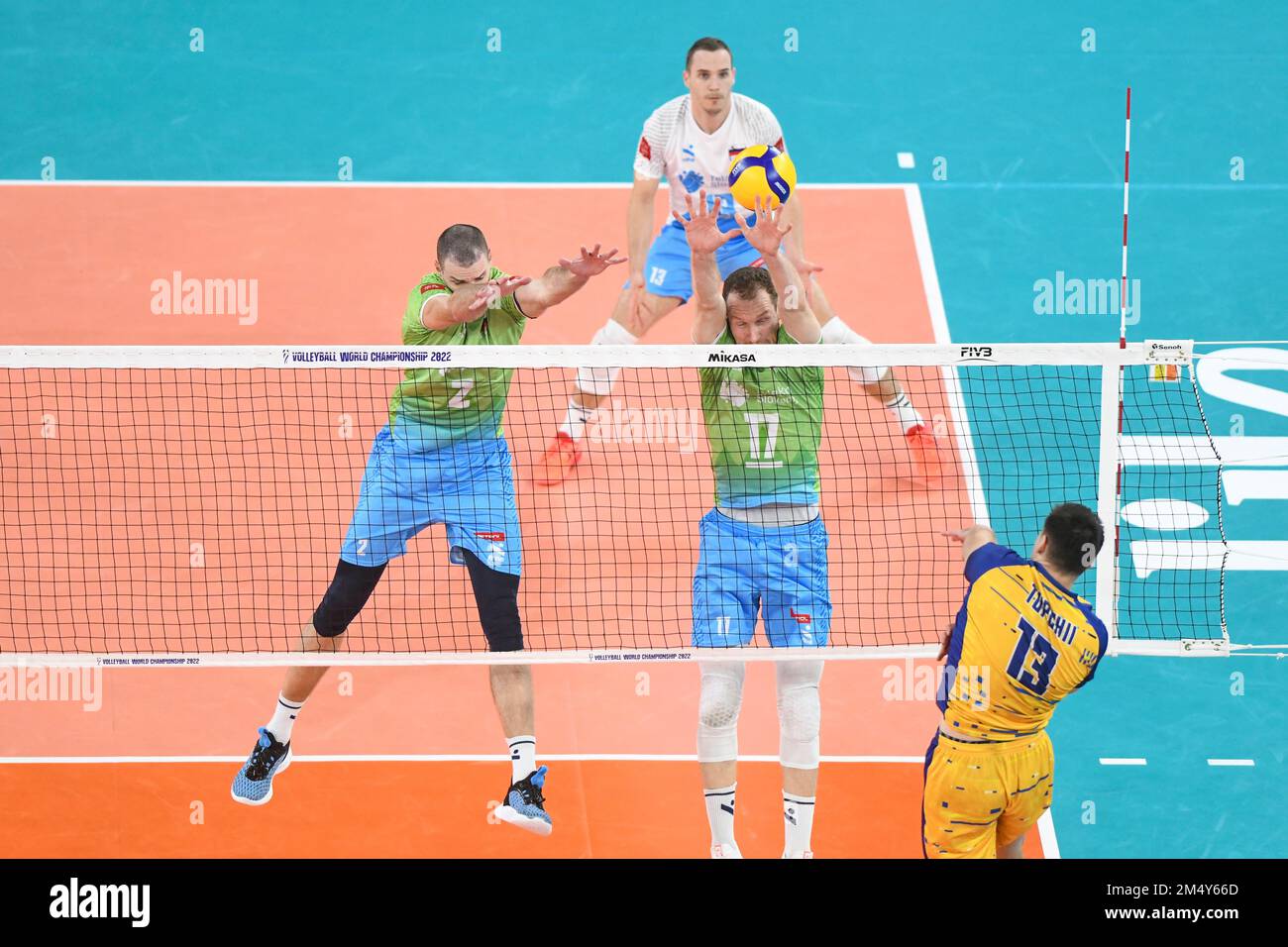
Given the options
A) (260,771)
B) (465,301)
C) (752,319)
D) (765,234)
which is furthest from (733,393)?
(260,771)

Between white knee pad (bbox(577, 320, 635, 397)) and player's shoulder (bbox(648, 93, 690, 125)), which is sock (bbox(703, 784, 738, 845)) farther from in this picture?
player's shoulder (bbox(648, 93, 690, 125))

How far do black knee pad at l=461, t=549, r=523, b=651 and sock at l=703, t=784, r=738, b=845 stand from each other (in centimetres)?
134

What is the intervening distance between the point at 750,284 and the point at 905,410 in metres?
4.08

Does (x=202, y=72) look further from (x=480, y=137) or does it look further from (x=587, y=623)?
(x=587, y=623)

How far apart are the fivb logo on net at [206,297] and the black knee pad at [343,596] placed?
5.63 metres

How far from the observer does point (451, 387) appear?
349 inches

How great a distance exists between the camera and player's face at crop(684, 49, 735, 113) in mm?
11562

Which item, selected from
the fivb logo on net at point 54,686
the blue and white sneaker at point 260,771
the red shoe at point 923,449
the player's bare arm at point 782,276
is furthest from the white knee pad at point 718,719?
the fivb logo on net at point 54,686

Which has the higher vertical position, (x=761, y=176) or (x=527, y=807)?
(x=761, y=176)

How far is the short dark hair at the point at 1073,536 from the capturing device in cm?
722

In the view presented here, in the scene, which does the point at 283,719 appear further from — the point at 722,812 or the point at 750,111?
the point at 750,111

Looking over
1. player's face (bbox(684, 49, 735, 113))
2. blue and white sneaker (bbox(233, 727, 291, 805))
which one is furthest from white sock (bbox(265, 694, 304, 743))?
player's face (bbox(684, 49, 735, 113))

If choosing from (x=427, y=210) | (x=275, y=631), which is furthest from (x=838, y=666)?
(x=427, y=210)

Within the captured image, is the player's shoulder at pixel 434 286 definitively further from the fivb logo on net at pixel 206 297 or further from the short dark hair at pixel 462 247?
the fivb logo on net at pixel 206 297
